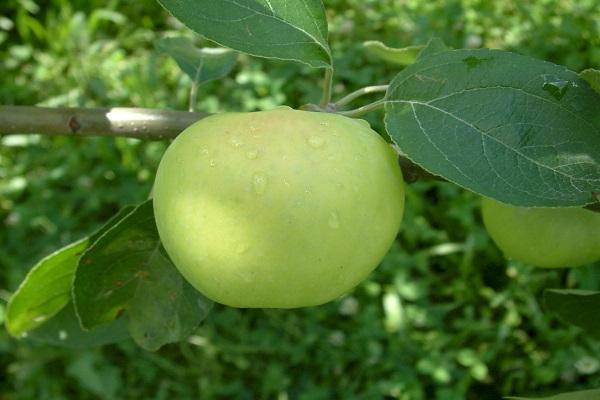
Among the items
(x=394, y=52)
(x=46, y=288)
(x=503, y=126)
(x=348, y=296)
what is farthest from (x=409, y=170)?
(x=348, y=296)

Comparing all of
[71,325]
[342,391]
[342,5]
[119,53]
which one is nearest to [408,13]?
[342,5]

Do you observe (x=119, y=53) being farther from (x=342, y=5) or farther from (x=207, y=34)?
(x=207, y=34)

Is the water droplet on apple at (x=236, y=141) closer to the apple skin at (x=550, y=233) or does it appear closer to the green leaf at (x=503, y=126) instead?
the green leaf at (x=503, y=126)

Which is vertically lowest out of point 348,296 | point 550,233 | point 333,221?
A: point 348,296

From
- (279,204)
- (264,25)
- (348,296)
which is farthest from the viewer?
(348,296)

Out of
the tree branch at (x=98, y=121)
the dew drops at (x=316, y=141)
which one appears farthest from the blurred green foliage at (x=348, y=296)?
the dew drops at (x=316, y=141)

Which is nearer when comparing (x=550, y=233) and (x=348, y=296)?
(x=550, y=233)

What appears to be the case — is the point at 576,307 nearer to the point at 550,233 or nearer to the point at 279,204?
the point at 550,233
